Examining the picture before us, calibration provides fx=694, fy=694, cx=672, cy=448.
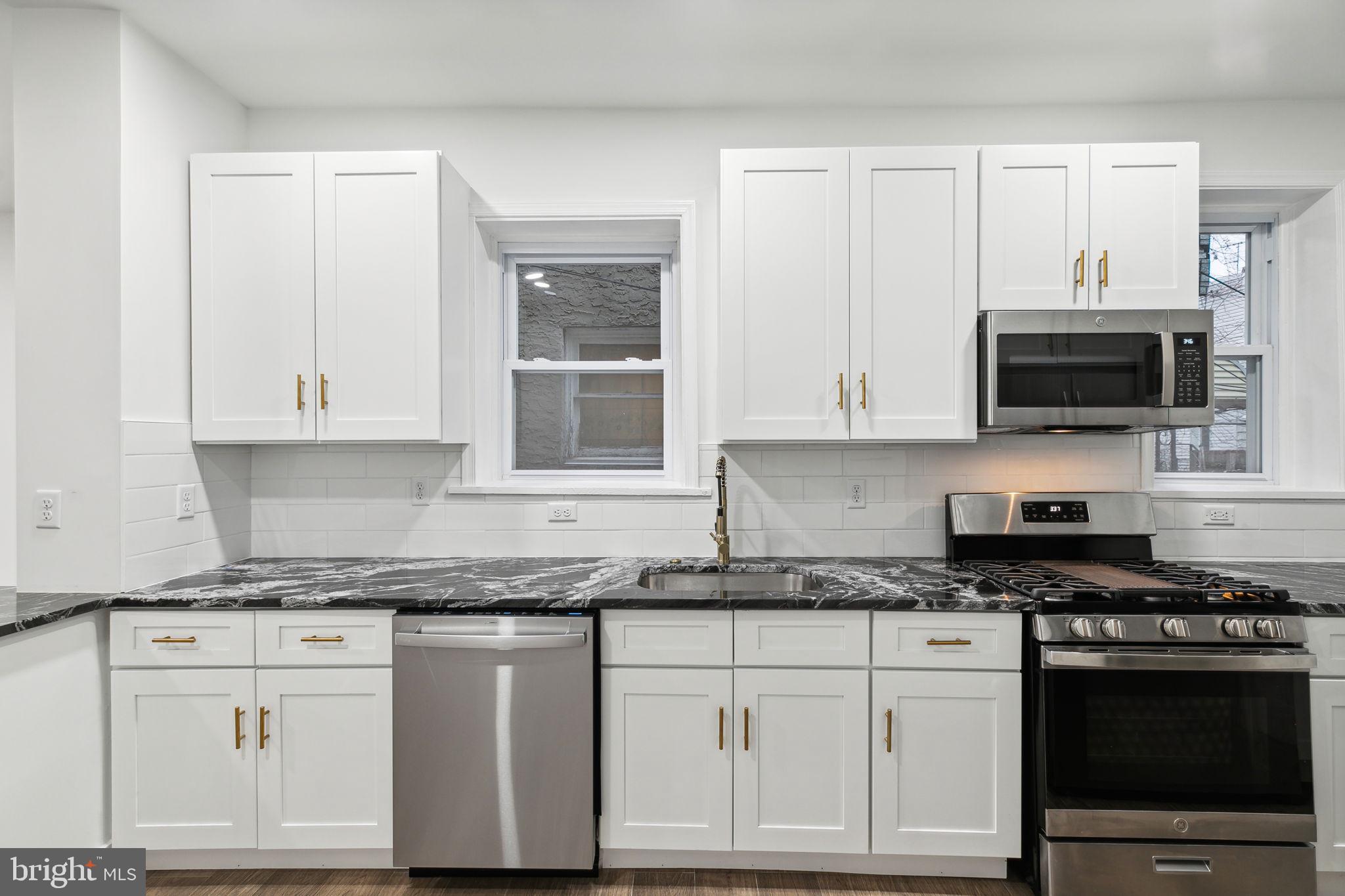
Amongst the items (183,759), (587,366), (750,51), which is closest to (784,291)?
(750,51)

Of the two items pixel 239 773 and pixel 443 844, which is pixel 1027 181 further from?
pixel 239 773

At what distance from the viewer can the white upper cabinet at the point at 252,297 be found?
2330 millimetres

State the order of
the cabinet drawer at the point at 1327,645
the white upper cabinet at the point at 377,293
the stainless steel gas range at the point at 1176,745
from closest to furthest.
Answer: the stainless steel gas range at the point at 1176,745, the cabinet drawer at the point at 1327,645, the white upper cabinet at the point at 377,293

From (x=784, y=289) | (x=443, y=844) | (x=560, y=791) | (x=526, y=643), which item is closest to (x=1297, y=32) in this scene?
(x=784, y=289)

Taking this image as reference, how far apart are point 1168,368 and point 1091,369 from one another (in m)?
0.22

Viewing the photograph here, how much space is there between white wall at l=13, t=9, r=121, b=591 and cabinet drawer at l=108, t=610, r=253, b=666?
16 centimetres

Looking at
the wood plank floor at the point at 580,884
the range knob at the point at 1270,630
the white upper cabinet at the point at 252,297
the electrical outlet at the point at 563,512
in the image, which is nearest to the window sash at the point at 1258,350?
the range knob at the point at 1270,630

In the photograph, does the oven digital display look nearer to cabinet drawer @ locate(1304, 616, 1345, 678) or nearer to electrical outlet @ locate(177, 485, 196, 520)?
cabinet drawer @ locate(1304, 616, 1345, 678)

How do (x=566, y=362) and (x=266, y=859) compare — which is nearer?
(x=266, y=859)

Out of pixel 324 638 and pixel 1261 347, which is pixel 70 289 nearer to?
pixel 324 638

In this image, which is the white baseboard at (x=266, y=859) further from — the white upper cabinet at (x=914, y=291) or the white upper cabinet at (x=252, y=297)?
the white upper cabinet at (x=914, y=291)

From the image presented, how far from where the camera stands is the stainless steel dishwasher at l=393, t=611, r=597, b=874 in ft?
6.48

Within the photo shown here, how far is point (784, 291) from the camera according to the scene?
2320 mm

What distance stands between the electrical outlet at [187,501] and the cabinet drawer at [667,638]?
146 centimetres
